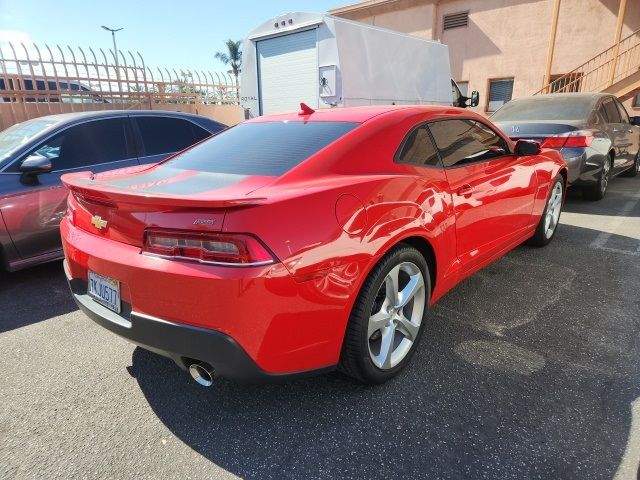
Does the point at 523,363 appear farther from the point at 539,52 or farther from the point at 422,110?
the point at 539,52

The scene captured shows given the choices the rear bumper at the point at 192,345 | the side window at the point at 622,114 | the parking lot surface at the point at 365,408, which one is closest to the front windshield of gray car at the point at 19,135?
the parking lot surface at the point at 365,408

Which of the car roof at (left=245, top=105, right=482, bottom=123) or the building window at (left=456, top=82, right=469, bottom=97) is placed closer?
the car roof at (left=245, top=105, right=482, bottom=123)

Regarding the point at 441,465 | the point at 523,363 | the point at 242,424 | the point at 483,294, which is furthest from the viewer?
the point at 483,294

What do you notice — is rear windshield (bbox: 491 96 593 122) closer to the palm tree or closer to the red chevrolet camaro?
the red chevrolet camaro

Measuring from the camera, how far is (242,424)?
7.00ft

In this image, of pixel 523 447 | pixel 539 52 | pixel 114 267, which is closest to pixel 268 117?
pixel 114 267

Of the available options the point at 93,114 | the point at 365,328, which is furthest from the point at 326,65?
the point at 365,328

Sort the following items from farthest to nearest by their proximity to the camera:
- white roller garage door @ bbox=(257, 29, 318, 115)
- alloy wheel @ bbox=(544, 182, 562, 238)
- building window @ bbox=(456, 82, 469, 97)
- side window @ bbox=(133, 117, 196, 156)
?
building window @ bbox=(456, 82, 469, 97) < white roller garage door @ bbox=(257, 29, 318, 115) < side window @ bbox=(133, 117, 196, 156) < alloy wheel @ bbox=(544, 182, 562, 238)

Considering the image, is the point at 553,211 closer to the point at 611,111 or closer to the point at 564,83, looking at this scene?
the point at 611,111

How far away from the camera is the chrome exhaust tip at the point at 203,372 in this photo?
190cm

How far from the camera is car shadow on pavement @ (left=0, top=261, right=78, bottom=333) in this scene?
3.32 m

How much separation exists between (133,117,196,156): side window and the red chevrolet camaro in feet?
6.62

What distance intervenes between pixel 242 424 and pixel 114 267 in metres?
0.96

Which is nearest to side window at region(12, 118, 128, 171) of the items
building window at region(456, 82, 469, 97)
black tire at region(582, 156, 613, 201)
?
black tire at region(582, 156, 613, 201)
